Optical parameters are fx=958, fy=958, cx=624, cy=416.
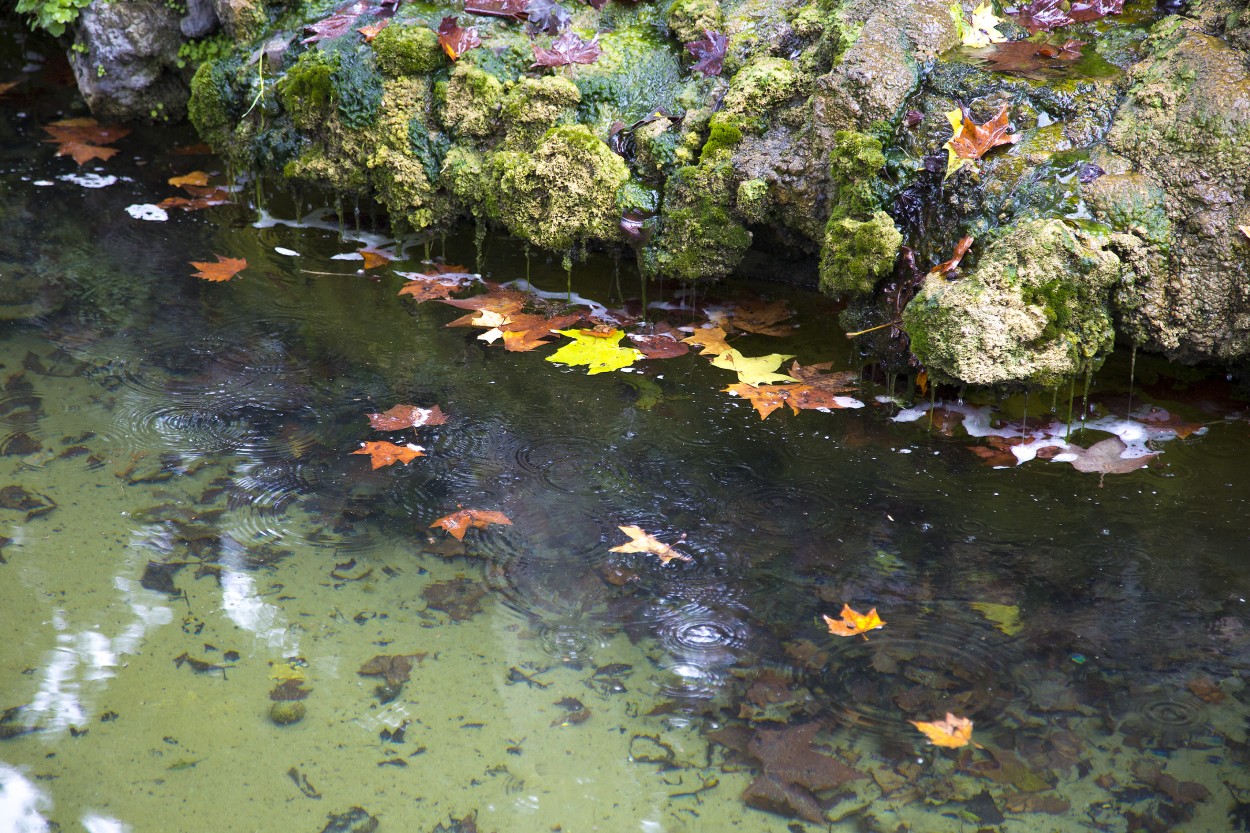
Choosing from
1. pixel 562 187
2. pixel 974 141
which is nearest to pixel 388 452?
pixel 562 187

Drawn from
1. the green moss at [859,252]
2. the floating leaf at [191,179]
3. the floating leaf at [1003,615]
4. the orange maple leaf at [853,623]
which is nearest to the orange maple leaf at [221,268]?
the floating leaf at [191,179]

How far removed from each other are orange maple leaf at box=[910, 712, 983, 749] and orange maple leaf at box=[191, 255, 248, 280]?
13.3 ft

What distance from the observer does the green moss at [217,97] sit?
527cm

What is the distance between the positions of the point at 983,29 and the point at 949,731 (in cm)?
303

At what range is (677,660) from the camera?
2850mm

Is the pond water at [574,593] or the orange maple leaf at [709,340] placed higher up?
the orange maple leaf at [709,340]

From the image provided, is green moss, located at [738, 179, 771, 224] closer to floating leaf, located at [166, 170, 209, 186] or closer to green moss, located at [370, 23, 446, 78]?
green moss, located at [370, 23, 446, 78]

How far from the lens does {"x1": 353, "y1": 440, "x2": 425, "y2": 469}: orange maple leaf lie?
3.67m

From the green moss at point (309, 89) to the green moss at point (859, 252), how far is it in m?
2.68

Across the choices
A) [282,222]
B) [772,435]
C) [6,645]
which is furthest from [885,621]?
[282,222]

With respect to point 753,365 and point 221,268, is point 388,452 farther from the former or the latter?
point 221,268

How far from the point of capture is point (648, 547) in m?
3.29

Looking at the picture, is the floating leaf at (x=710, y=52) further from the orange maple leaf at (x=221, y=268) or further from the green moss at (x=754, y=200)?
the orange maple leaf at (x=221, y=268)

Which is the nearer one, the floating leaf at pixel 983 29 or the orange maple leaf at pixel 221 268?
the floating leaf at pixel 983 29
